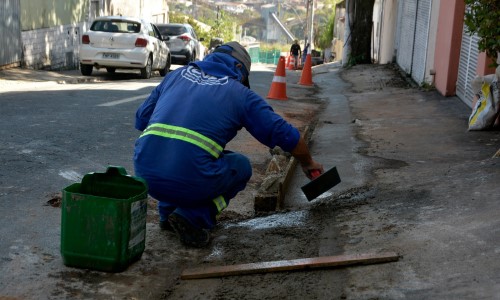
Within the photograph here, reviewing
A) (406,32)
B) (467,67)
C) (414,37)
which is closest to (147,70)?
(414,37)

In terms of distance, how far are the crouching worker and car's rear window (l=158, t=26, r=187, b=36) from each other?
2247cm

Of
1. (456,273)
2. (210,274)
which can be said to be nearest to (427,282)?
(456,273)

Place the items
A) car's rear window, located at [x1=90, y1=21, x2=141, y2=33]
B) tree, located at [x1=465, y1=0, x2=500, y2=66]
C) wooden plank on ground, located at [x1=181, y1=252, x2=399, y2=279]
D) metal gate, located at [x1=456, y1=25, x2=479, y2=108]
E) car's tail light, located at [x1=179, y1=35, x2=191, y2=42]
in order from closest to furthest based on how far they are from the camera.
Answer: wooden plank on ground, located at [x1=181, y1=252, x2=399, y2=279], tree, located at [x1=465, y1=0, x2=500, y2=66], metal gate, located at [x1=456, y1=25, x2=479, y2=108], car's rear window, located at [x1=90, y1=21, x2=141, y2=33], car's tail light, located at [x1=179, y1=35, x2=191, y2=42]

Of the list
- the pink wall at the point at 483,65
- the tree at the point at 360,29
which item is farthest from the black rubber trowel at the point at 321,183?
the tree at the point at 360,29

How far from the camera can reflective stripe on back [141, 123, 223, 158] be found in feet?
14.5

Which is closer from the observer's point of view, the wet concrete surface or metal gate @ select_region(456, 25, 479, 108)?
the wet concrete surface

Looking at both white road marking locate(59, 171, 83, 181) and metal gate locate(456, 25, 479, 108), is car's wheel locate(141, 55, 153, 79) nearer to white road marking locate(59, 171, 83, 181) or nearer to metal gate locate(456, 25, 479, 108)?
metal gate locate(456, 25, 479, 108)

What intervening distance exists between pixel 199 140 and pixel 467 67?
26.7 feet

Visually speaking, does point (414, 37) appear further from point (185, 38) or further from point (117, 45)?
point (185, 38)

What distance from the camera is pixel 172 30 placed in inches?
1065

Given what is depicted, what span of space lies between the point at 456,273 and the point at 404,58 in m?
16.6

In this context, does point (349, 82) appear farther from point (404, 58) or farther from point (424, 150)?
point (424, 150)

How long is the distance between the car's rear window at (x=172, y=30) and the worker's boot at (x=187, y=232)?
22.6 m

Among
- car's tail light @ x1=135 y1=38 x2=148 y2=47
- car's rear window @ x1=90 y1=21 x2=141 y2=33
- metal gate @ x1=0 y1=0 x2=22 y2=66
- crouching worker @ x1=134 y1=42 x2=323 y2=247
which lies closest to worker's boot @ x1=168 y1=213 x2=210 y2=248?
crouching worker @ x1=134 y1=42 x2=323 y2=247
